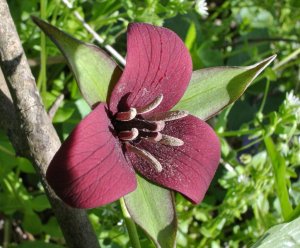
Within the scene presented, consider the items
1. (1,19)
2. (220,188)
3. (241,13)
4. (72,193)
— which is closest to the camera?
(72,193)

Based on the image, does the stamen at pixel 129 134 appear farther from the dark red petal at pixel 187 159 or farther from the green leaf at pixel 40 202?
the green leaf at pixel 40 202

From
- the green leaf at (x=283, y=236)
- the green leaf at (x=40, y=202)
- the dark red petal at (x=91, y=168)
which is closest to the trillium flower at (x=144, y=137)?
the dark red petal at (x=91, y=168)

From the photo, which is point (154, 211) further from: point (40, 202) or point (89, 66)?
point (40, 202)

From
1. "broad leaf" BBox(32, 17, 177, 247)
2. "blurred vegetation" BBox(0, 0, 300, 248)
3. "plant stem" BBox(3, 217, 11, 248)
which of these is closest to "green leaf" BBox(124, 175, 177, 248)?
"broad leaf" BBox(32, 17, 177, 247)

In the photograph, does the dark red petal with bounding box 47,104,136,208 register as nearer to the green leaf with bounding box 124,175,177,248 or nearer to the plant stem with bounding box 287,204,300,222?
the green leaf with bounding box 124,175,177,248

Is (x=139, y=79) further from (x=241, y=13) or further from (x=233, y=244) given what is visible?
(x=241, y=13)

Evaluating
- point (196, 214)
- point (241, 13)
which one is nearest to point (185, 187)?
point (196, 214)

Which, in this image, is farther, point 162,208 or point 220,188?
point 220,188
